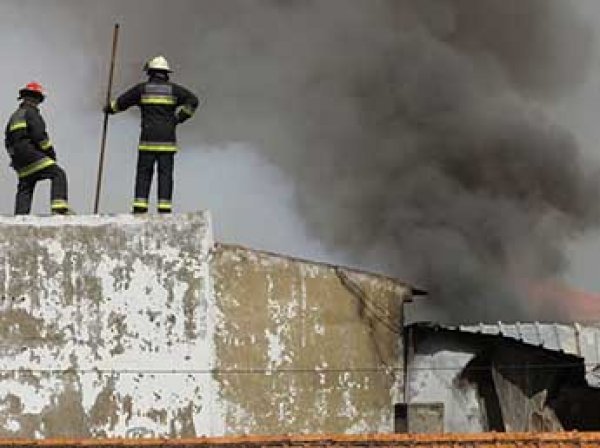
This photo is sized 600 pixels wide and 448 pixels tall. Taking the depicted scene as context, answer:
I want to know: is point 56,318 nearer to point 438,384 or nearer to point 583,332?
point 438,384

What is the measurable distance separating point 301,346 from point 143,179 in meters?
2.14

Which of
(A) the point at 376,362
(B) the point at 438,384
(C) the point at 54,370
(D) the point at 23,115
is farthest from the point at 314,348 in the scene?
(D) the point at 23,115

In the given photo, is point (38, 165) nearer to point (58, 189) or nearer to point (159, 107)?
point (58, 189)

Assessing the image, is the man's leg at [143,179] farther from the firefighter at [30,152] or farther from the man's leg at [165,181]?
the firefighter at [30,152]

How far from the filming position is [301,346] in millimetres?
8938

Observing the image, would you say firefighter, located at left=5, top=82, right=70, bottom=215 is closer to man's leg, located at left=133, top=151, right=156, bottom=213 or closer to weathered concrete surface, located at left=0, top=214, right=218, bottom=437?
man's leg, located at left=133, top=151, right=156, bottom=213

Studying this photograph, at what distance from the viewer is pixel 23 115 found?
1002 cm

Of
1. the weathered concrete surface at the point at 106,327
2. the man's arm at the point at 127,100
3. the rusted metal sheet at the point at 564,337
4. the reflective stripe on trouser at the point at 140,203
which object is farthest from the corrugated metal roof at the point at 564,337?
the man's arm at the point at 127,100

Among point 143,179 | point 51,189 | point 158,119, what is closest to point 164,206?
point 143,179

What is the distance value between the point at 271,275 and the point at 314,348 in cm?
72

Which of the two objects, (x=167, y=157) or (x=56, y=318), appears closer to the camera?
(x=56, y=318)

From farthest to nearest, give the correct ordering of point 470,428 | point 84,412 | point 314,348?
point 470,428
point 314,348
point 84,412

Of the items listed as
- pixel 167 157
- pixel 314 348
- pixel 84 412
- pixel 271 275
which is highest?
pixel 167 157

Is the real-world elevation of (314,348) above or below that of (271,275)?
below
